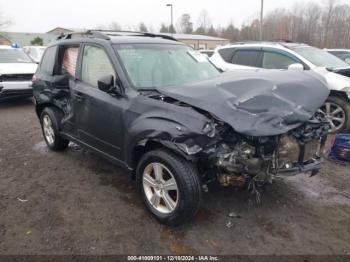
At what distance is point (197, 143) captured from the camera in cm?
284

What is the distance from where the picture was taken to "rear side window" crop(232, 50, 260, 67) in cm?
720

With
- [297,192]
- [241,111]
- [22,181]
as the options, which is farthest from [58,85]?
[297,192]

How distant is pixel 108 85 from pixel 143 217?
151 cm

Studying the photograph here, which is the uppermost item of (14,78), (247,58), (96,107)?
(247,58)

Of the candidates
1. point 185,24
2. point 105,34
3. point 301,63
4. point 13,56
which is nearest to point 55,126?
point 105,34

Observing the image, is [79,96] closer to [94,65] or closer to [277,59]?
[94,65]

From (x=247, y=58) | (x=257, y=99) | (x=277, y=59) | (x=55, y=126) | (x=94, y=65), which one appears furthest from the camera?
(x=247, y=58)

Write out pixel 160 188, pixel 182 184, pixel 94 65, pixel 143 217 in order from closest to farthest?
1. pixel 182 184
2. pixel 160 188
3. pixel 143 217
4. pixel 94 65

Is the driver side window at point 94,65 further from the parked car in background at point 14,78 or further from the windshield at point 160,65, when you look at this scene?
the parked car in background at point 14,78

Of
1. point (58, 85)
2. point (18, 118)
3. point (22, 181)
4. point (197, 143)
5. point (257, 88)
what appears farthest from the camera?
point (18, 118)

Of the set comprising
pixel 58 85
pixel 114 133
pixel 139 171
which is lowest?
→ pixel 139 171

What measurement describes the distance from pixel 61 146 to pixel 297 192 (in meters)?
3.81

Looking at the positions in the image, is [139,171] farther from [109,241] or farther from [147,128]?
[109,241]

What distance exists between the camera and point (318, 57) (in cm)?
709
